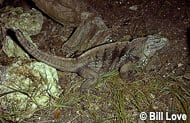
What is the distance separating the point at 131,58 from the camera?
304 centimetres

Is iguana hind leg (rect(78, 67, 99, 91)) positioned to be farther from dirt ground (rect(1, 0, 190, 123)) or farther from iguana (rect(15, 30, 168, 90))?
dirt ground (rect(1, 0, 190, 123))

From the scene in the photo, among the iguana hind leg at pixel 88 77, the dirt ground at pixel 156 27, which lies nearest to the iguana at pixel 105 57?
the iguana hind leg at pixel 88 77

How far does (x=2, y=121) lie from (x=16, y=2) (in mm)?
1589

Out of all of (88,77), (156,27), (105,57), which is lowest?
(88,77)

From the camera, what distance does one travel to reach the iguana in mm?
2885

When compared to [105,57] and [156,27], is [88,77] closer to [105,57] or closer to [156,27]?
[105,57]

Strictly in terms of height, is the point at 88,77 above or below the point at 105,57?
below

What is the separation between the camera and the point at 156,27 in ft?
11.0

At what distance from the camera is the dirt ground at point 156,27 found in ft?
9.68

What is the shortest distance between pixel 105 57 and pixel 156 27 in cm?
70

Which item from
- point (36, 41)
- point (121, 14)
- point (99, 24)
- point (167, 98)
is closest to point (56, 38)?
point (36, 41)

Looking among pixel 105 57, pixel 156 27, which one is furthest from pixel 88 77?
pixel 156 27

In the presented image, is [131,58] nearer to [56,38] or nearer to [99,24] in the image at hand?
[99,24]

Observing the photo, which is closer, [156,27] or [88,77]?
[88,77]
